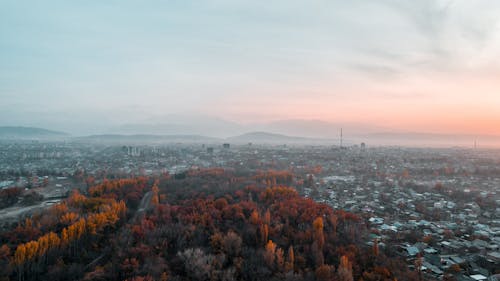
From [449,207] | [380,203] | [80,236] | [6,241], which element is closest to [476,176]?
[449,207]

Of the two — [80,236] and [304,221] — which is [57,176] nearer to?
[80,236]

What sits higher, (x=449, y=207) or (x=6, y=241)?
(x=449, y=207)

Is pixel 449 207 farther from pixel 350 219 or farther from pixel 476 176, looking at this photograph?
pixel 476 176

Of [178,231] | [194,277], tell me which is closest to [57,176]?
[178,231]

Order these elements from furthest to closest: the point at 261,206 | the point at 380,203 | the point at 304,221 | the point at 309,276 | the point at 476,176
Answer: the point at 476,176
the point at 380,203
the point at 261,206
the point at 304,221
the point at 309,276

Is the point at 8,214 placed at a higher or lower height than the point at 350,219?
lower

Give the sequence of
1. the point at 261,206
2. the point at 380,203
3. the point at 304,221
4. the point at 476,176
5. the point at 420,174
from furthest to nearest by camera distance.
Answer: the point at 420,174
the point at 476,176
the point at 380,203
the point at 261,206
the point at 304,221

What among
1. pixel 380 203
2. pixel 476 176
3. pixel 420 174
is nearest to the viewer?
pixel 380 203

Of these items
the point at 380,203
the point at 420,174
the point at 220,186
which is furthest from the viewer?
the point at 420,174

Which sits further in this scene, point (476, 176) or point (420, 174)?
point (420, 174)
